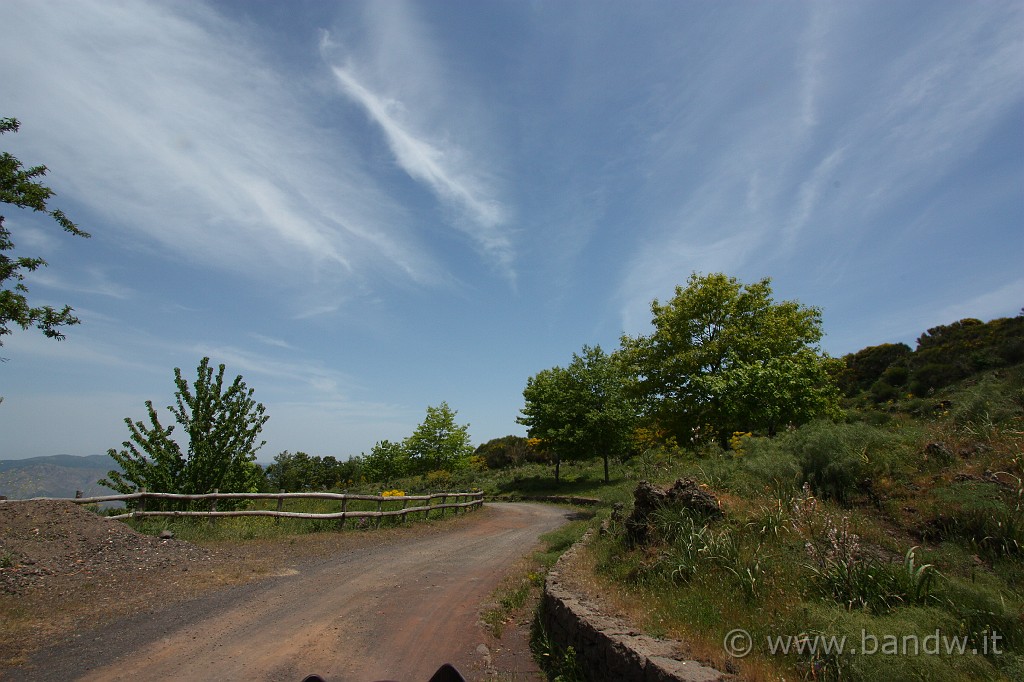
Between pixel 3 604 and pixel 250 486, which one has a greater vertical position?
pixel 250 486

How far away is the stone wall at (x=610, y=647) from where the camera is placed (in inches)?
156

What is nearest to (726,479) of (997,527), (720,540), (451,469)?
(720,540)

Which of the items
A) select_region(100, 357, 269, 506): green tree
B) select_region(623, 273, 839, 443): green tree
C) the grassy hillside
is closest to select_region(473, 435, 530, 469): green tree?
select_region(623, 273, 839, 443): green tree

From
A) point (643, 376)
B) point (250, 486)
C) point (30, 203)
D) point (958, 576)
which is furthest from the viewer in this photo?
point (643, 376)

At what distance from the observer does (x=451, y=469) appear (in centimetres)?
4047

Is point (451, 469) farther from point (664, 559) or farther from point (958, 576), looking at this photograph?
point (958, 576)

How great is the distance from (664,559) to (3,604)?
10.1 meters

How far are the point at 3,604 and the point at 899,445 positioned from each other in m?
14.3

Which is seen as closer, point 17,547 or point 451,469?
point 17,547

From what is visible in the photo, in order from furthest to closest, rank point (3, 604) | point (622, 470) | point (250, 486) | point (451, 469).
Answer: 1. point (451, 469)
2. point (622, 470)
3. point (250, 486)
4. point (3, 604)

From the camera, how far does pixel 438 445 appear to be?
133 feet

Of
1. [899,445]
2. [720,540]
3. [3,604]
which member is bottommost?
[3,604]

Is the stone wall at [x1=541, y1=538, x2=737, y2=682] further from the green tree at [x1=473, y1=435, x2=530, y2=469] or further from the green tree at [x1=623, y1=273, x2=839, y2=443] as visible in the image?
the green tree at [x1=473, y1=435, x2=530, y2=469]

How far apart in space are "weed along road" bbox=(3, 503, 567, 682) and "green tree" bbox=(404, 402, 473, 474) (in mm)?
29030
